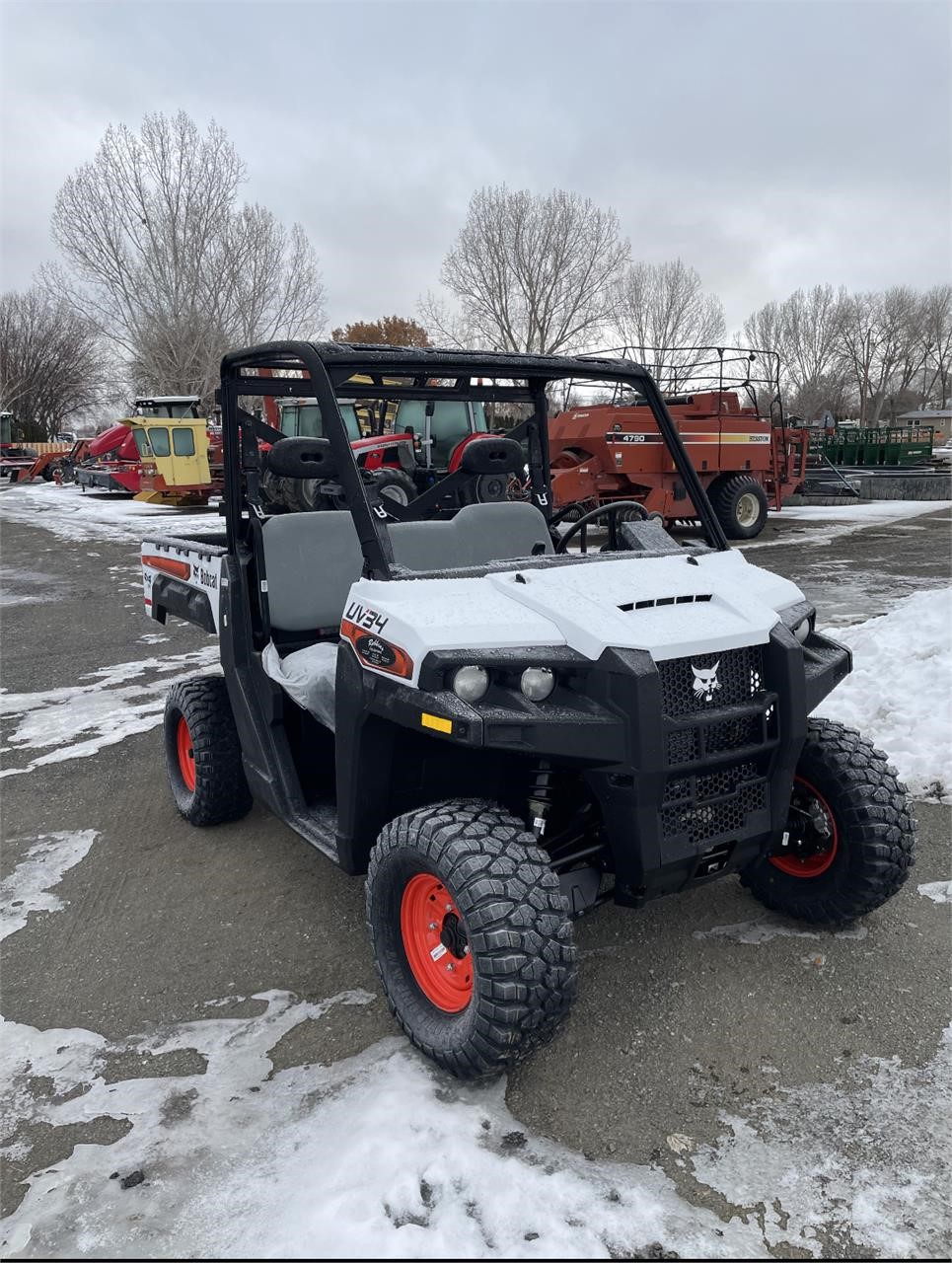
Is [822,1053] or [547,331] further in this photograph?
[547,331]

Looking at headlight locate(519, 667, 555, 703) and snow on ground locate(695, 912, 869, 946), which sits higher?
headlight locate(519, 667, 555, 703)

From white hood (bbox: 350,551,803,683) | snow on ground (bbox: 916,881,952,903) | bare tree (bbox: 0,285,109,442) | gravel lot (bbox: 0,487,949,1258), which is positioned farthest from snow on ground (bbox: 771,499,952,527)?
bare tree (bbox: 0,285,109,442)

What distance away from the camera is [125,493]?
1049 inches

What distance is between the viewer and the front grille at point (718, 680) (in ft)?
7.70

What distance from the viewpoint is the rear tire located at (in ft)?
44.3

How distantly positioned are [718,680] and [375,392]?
164 cm

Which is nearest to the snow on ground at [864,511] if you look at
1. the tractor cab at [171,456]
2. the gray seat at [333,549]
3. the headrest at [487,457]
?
the tractor cab at [171,456]

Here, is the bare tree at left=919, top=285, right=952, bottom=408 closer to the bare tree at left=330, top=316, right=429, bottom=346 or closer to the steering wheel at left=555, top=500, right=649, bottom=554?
the bare tree at left=330, top=316, right=429, bottom=346

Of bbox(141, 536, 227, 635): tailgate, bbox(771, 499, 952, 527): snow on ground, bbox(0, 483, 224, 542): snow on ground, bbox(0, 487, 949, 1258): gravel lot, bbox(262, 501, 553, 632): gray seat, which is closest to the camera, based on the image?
bbox(0, 487, 949, 1258): gravel lot

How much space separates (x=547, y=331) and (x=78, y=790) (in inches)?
1191

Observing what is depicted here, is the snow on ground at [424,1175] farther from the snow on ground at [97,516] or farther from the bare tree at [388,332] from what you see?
the bare tree at [388,332]

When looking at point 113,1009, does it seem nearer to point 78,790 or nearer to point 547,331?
point 78,790

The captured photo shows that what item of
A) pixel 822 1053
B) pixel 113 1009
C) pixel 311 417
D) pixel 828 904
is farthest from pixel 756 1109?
pixel 311 417

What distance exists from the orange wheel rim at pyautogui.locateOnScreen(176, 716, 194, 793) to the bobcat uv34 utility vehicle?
71 centimetres
